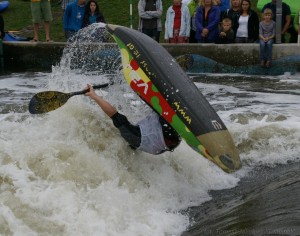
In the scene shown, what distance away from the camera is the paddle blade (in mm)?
6145

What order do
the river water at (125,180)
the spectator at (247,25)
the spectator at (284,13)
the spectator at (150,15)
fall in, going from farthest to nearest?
the spectator at (150,15), the spectator at (284,13), the spectator at (247,25), the river water at (125,180)

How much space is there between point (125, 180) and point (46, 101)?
1.19 meters

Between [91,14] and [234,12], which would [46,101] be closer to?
[234,12]

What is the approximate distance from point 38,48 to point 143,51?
8.19 m

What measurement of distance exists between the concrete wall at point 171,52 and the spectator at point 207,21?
232 millimetres

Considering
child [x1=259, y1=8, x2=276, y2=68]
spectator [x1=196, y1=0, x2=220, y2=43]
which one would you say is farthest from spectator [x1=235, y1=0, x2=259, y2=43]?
spectator [x1=196, y1=0, x2=220, y2=43]

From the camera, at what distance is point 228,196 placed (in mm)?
5801

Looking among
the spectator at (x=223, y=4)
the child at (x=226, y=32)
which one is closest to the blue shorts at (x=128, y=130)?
the child at (x=226, y=32)

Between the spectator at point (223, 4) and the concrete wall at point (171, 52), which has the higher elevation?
the spectator at point (223, 4)

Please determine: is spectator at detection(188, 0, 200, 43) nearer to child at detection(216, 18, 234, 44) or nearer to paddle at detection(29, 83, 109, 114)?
child at detection(216, 18, 234, 44)

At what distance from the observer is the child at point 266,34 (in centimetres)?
1153

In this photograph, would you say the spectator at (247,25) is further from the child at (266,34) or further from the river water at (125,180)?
the river water at (125,180)

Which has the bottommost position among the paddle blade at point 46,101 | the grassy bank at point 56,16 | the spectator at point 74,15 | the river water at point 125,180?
the grassy bank at point 56,16

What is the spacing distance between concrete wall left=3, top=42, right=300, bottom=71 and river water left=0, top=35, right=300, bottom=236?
13.1 feet
